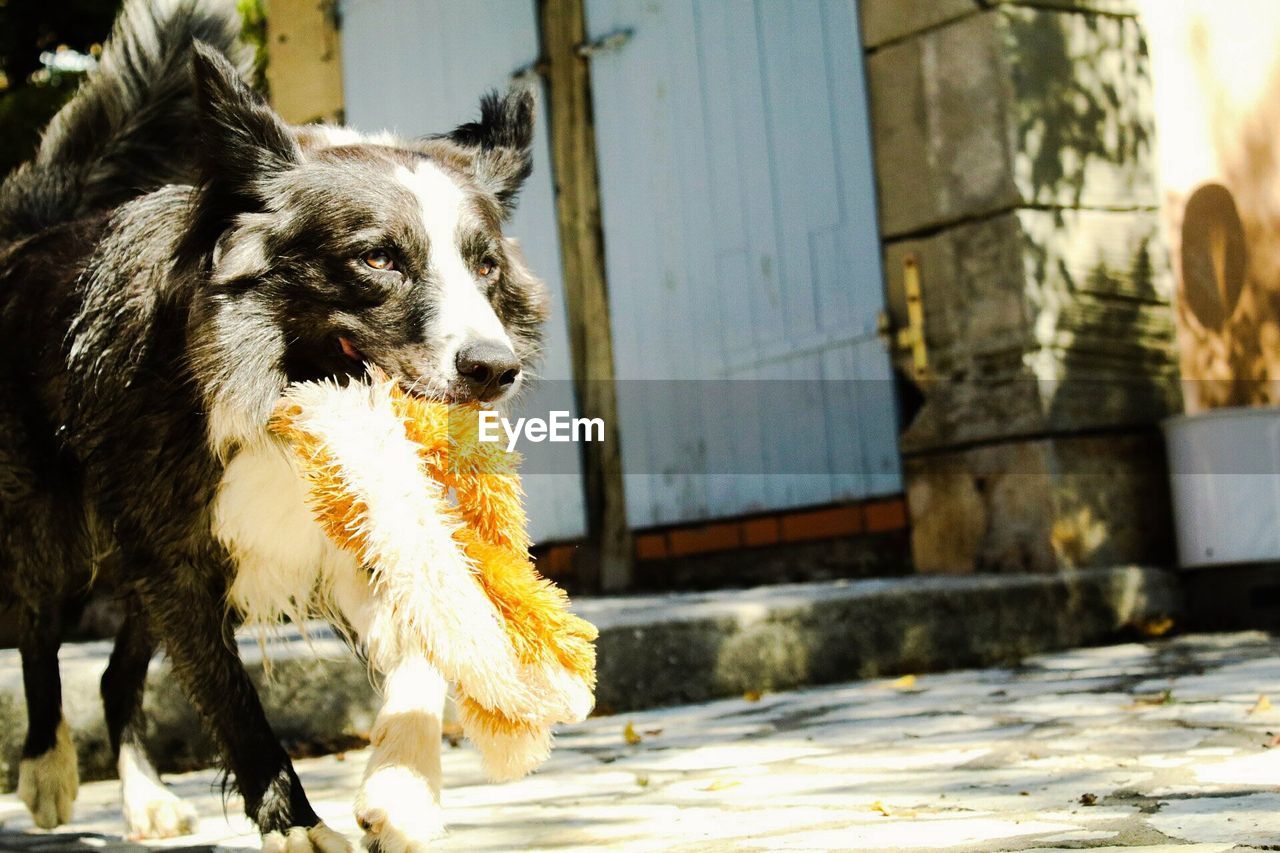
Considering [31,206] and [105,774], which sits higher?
[31,206]

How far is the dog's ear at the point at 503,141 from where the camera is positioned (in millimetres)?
2883

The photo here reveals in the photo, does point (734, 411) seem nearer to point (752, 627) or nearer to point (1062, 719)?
point (752, 627)

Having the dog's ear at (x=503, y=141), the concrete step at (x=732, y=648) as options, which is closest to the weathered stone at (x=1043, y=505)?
the concrete step at (x=732, y=648)

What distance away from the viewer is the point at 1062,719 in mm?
3441

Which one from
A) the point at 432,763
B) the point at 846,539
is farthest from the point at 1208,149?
the point at 432,763

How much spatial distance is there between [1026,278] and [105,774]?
333 centimetres

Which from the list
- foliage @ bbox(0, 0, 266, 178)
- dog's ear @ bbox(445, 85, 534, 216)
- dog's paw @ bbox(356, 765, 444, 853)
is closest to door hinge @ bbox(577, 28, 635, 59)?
dog's ear @ bbox(445, 85, 534, 216)

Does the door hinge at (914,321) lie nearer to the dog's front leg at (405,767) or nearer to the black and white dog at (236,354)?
the black and white dog at (236,354)

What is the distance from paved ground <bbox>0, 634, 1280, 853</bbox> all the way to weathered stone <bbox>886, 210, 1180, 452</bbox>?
1.18 m

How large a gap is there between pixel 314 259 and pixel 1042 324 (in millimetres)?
3319

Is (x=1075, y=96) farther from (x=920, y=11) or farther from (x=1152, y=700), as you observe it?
(x=1152, y=700)

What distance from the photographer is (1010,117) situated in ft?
17.2

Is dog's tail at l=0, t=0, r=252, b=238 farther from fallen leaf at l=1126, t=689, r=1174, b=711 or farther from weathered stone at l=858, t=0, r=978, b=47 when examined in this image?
weathered stone at l=858, t=0, r=978, b=47

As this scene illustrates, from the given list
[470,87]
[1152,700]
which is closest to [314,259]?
[1152,700]
